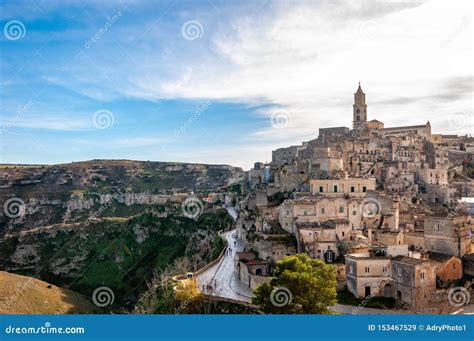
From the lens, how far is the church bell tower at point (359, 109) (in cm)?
8269

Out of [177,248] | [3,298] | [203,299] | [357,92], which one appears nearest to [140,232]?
[177,248]

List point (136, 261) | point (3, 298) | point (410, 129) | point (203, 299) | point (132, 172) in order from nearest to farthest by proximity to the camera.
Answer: point (203, 299) < point (3, 298) < point (410, 129) < point (136, 261) < point (132, 172)

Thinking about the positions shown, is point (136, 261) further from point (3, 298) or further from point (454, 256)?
point (454, 256)

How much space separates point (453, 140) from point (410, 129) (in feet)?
31.5

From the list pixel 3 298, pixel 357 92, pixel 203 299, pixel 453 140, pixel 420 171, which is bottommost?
pixel 3 298

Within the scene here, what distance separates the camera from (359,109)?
83.0 metres

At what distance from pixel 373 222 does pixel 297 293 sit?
17316 mm

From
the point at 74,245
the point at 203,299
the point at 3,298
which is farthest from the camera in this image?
the point at 74,245

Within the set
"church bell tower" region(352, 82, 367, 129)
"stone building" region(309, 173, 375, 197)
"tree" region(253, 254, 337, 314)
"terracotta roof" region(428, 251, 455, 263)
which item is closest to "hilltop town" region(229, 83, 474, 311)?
"terracotta roof" region(428, 251, 455, 263)

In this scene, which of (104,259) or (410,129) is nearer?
(410,129)

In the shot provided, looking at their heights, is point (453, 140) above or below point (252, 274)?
above

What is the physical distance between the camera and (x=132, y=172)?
163375mm

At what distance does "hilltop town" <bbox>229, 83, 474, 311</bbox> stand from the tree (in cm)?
537

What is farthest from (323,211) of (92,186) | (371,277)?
(92,186)
